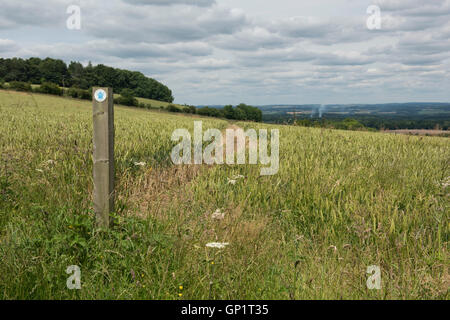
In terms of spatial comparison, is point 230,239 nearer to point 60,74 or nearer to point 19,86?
point 19,86

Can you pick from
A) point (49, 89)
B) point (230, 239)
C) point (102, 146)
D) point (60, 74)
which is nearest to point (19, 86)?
point (49, 89)

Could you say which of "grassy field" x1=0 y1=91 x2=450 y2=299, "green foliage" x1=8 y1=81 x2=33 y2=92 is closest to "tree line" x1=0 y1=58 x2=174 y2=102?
"green foliage" x1=8 y1=81 x2=33 y2=92

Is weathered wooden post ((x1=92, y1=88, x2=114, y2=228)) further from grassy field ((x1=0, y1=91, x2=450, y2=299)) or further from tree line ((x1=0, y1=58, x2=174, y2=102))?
tree line ((x1=0, y1=58, x2=174, y2=102))

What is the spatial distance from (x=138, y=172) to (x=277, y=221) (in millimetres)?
2744

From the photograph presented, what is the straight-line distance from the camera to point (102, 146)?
3.56 m

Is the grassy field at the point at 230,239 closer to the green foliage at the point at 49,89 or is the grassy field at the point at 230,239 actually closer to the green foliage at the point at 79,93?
the green foliage at the point at 79,93

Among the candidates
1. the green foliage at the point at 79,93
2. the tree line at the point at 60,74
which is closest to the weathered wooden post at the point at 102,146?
the green foliage at the point at 79,93

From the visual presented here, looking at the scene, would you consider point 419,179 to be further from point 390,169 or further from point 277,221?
point 277,221

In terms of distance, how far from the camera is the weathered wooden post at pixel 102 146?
139 inches

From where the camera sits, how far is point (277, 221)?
13.6ft

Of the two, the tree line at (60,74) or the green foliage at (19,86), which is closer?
the green foliage at (19,86)

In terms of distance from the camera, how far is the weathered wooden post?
11.6 feet

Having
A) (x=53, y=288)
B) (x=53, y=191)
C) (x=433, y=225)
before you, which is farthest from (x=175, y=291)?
(x=433, y=225)

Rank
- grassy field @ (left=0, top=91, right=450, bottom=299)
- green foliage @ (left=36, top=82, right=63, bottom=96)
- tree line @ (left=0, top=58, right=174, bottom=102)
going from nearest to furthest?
grassy field @ (left=0, top=91, right=450, bottom=299), green foliage @ (left=36, top=82, right=63, bottom=96), tree line @ (left=0, top=58, right=174, bottom=102)
